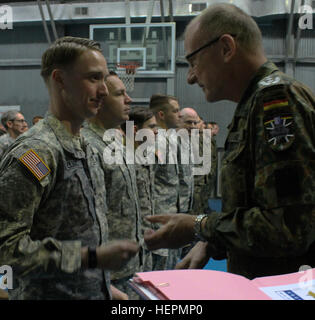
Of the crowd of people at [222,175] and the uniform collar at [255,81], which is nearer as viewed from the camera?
the crowd of people at [222,175]

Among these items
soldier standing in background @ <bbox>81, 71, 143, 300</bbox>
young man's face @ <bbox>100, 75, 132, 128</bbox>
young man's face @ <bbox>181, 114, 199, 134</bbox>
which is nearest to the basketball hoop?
young man's face @ <bbox>181, 114, 199, 134</bbox>

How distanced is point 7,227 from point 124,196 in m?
1.15

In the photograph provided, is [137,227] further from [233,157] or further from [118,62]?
[118,62]

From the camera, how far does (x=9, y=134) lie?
5582 millimetres

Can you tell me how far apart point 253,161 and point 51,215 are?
67cm

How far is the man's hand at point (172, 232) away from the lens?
4.04 feet

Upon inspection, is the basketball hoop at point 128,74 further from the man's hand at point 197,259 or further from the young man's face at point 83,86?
the man's hand at point 197,259

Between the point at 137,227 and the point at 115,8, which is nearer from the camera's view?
the point at 137,227

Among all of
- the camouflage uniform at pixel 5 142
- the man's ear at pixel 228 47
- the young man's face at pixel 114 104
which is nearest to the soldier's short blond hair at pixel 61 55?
the man's ear at pixel 228 47

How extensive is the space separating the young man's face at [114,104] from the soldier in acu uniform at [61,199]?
3.27 feet

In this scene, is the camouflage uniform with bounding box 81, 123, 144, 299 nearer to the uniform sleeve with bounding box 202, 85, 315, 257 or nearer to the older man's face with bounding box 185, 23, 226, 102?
the older man's face with bounding box 185, 23, 226, 102

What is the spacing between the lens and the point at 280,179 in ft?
3.37

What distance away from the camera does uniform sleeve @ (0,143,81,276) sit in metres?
1.11
